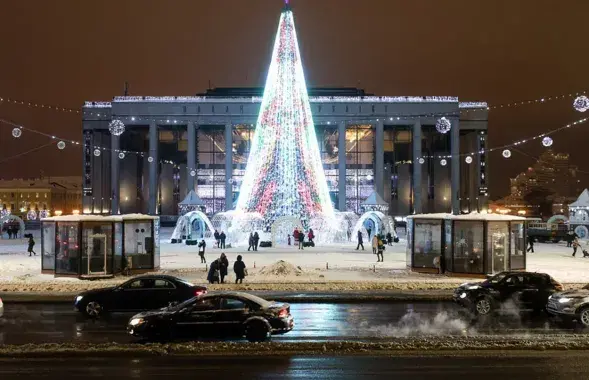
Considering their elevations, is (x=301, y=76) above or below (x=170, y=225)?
above

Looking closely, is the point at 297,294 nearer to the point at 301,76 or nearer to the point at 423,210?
the point at 301,76

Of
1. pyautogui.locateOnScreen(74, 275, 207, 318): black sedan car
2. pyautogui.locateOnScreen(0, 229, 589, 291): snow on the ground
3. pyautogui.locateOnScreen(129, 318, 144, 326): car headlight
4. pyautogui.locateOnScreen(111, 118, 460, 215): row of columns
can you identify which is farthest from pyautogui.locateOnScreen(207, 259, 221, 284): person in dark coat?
pyautogui.locateOnScreen(111, 118, 460, 215): row of columns

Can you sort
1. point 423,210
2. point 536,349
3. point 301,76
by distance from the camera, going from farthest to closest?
point 423,210, point 301,76, point 536,349

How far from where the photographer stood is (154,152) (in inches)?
3561

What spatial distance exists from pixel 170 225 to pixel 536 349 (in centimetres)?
8309

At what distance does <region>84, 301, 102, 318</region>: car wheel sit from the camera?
18.2 meters

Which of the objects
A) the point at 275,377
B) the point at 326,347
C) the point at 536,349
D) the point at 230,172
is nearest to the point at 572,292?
the point at 536,349

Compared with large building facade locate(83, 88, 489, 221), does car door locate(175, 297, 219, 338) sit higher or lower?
lower

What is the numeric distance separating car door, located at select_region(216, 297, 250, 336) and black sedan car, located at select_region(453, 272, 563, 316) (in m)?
7.77

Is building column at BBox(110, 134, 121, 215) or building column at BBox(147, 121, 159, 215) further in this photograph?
building column at BBox(110, 134, 121, 215)

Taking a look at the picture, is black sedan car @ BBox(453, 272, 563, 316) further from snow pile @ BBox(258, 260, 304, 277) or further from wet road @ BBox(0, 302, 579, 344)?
snow pile @ BBox(258, 260, 304, 277)

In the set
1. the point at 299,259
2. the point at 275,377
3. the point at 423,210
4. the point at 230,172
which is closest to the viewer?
the point at 275,377

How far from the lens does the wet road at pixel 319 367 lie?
11375mm

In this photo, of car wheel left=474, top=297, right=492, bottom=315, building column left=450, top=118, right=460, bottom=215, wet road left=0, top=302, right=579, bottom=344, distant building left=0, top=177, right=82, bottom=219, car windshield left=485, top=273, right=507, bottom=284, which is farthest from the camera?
distant building left=0, top=177, right=82, bottom=219
